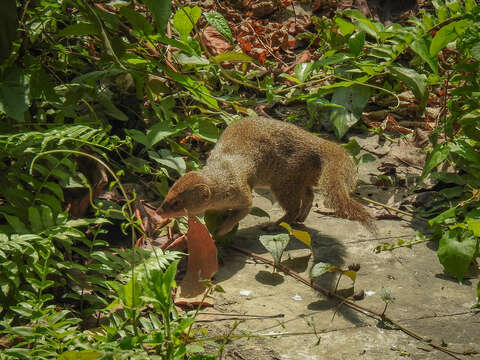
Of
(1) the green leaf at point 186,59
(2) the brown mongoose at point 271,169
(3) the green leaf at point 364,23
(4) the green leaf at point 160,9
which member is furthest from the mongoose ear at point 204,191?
(3) the green leaf at point 364,23

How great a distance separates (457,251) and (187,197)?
1821mm

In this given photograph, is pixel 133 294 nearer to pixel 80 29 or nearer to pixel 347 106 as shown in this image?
pixel 80 29

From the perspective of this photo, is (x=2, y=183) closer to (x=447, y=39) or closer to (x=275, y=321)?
(x=275, y=321)

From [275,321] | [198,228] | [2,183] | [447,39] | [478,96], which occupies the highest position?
[447,39]

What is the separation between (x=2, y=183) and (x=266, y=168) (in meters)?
2.15

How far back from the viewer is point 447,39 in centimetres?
450

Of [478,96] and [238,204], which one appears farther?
[238,204]

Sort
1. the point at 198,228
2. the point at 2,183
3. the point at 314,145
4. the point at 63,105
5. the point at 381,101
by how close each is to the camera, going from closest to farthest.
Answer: the point at 2,183 < the point at 198,228 < the point at 63,105 < the point at 314,145 < the point at 381,101

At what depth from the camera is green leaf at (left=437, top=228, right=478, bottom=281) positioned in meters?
3.45

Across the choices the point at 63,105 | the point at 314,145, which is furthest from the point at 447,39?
the point at 63,105

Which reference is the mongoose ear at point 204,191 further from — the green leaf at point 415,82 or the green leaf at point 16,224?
the green leaf at point 415,82

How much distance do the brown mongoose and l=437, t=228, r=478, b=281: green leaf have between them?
952 millimetres

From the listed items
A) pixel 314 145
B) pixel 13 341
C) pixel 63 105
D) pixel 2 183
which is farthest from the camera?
pixel 314 145

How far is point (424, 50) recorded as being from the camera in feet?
15.5
